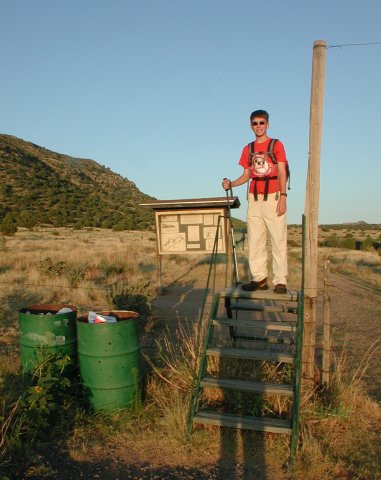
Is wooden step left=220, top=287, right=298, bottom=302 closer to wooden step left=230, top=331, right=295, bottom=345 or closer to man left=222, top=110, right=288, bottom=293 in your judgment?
man left=222, top=110, right=288, bottom=293

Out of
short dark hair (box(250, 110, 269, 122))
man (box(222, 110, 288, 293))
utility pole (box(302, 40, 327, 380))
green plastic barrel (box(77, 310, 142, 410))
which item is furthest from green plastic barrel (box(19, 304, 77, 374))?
short dark hair (box(250, 110, 269, 122))

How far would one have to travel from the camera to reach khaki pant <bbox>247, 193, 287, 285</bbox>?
532cm

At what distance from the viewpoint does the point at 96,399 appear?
4.72m

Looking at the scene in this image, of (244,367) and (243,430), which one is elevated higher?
(244,367)

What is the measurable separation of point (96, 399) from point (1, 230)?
28227mm

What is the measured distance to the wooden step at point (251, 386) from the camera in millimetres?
4250

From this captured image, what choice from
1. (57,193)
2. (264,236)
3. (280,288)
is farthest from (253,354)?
(57,193)

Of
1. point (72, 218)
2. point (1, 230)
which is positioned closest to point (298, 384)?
point (1, 230)

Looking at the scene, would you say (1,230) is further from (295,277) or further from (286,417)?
(286,417)

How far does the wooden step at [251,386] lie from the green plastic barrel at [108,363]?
32.3 inches

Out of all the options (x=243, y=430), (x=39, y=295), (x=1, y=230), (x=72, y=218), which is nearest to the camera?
(x=243, y=430)

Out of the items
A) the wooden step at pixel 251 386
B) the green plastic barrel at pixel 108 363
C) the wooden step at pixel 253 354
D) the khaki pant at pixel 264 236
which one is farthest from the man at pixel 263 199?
the green plastic barrel at pixel 108 363

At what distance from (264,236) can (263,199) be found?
0.48 m

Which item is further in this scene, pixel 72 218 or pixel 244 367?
pixel 72 218
